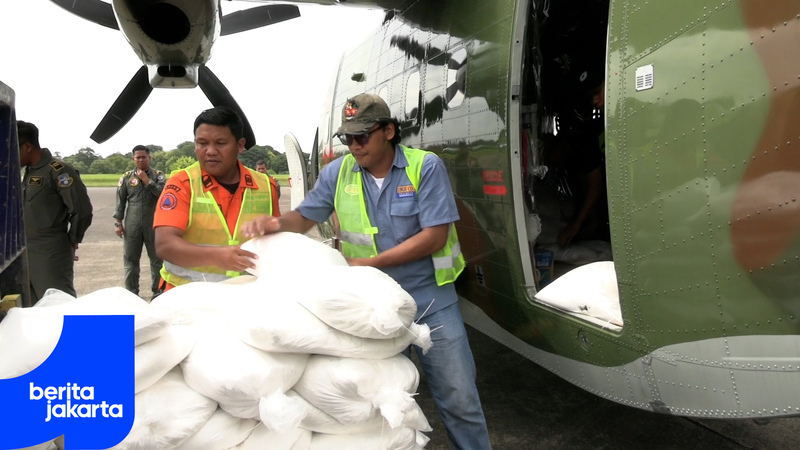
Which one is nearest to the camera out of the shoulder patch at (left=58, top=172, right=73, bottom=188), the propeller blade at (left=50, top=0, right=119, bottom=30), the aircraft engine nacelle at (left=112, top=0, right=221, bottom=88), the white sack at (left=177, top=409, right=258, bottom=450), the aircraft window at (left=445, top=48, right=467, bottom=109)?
the white sack at (left=177, top=409, right=258, bottom=450)

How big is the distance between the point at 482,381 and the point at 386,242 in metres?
2.33

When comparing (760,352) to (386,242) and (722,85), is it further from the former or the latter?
(386,242)

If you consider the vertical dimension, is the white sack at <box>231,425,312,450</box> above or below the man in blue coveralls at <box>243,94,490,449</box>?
below

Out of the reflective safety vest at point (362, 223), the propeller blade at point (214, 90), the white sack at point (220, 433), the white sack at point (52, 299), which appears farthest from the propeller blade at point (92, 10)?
the white sack at point (220, 433)

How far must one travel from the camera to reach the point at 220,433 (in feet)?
5.73

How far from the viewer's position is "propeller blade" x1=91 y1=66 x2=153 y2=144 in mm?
7141

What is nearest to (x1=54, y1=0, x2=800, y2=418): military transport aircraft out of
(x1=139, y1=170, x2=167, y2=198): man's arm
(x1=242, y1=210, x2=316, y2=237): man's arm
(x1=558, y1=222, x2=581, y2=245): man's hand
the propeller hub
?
(x1=558, y1=222, x2=581, y2=245): man's hand

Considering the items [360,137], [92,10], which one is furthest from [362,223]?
[92,10]

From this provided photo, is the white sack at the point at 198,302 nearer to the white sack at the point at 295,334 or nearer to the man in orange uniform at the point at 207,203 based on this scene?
the white sack at the point at 295,334

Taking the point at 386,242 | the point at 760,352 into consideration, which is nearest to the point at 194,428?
the point at 386,242

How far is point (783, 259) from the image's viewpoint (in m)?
1.86

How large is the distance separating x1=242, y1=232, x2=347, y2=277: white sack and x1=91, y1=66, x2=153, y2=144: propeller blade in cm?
582

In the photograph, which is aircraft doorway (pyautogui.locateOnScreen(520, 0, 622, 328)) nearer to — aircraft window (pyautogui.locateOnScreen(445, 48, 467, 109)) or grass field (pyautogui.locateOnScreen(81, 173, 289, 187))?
aircraft window (pyautogui.locateOnScreen(445, 48, 467, 109))

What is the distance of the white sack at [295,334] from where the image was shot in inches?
70.2
